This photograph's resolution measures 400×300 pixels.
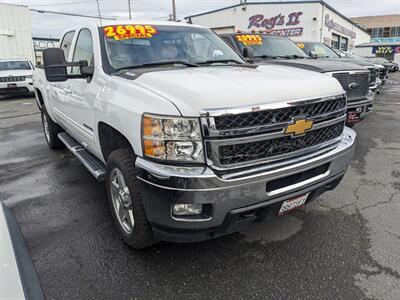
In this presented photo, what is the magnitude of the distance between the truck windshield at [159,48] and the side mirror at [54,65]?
1.45ft

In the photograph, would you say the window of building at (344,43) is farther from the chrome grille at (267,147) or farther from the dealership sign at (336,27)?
the chrome grille at (267,147)

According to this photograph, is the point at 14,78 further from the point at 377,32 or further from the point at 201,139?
the point at 377,32

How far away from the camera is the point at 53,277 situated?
8.62ft

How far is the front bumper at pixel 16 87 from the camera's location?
13773mm

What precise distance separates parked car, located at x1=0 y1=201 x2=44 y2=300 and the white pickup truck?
2.68 ft

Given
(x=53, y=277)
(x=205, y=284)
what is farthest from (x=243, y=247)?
(x=53, y=277)

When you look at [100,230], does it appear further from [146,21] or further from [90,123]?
[146,21]

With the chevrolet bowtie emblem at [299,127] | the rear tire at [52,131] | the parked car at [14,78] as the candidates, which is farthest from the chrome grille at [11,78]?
the chevrolet bowtie emblem at [299,127]

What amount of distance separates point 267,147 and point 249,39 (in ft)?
17.9

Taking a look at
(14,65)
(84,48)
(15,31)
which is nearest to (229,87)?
(84,48)

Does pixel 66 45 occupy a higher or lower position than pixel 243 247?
higher

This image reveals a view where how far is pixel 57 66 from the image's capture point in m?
3.07

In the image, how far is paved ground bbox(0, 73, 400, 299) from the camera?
8.11 ft

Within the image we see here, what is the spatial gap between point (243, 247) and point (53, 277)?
5.06 feet
